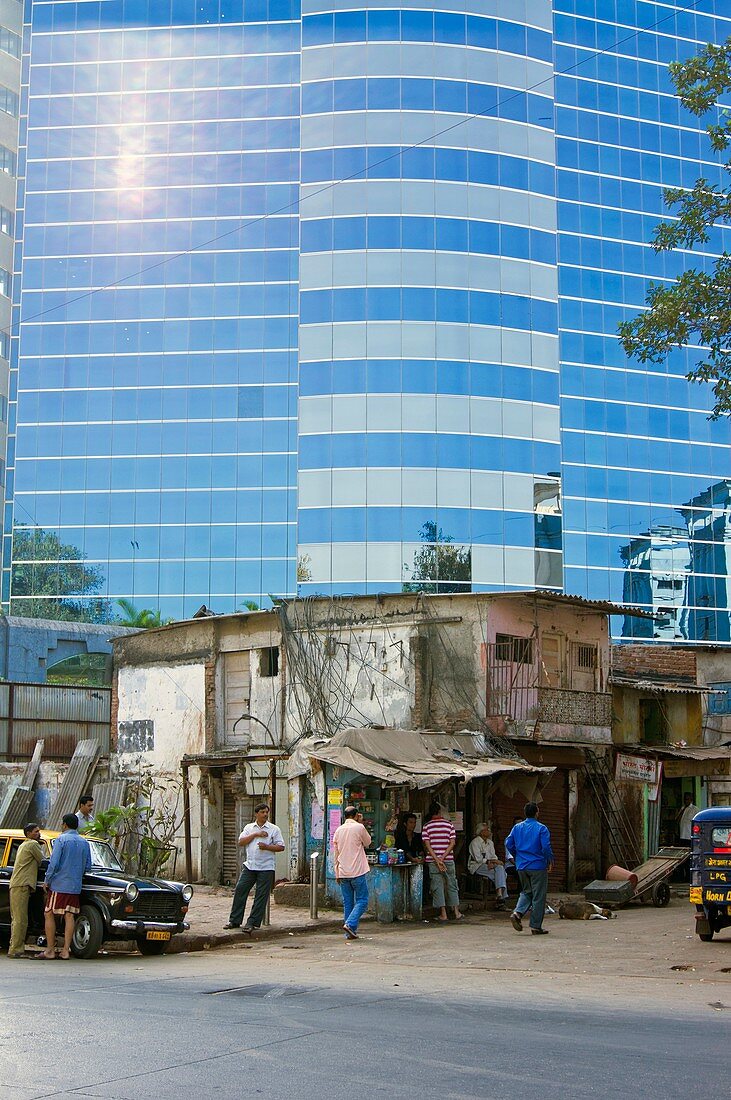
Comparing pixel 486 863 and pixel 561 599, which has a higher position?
pixel 561 599

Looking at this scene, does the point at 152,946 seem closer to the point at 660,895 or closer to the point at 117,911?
the point at 117,911

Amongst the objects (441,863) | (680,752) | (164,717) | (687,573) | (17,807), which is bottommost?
(441,863)

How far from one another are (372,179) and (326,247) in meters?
4.06

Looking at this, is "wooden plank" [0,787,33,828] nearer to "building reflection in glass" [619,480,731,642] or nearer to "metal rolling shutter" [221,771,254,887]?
"metal rolling shutter" [221,771,254,887]

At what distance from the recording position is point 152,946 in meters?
16.3

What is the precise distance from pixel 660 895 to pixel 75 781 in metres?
13.0

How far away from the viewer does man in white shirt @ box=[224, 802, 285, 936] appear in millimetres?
17672

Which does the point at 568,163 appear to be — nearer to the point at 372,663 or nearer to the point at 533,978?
the point at 372,663

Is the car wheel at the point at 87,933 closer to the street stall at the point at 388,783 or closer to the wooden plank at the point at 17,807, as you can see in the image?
the street stall at the point at 388,783

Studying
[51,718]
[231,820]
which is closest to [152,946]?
[231,820]

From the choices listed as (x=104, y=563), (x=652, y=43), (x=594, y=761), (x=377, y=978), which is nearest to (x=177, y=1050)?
(x=377, y=978)

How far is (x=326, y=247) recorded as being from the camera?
6519 centimetres

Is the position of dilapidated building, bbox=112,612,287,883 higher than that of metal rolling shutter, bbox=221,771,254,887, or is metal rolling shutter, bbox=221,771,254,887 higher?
dilapidated building, bbox=112,612,287,883

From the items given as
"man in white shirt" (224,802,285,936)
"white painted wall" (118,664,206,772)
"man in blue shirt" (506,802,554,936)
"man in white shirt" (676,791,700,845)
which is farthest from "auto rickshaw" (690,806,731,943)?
"white painted wall" (118,664,206,772)
